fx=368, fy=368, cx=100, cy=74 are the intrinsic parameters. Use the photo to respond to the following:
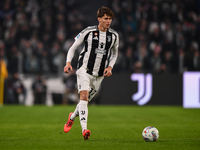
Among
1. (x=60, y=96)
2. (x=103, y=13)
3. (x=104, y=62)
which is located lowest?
(x=60, y=96)

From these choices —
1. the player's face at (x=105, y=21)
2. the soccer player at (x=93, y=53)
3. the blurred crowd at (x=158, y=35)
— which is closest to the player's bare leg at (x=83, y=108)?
the soccer player at (x=93, y=53)

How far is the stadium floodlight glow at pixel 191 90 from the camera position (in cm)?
1423

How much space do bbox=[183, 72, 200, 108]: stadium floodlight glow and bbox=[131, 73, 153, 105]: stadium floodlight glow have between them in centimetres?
139

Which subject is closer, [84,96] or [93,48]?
[84,96]

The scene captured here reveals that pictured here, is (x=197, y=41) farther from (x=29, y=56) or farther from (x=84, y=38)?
(x=84, y=38)

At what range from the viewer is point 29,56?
15758 millimetres

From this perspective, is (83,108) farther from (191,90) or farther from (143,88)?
(191,90)

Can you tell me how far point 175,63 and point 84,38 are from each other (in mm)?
9593

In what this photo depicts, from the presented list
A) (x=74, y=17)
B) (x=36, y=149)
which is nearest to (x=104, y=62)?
(x=36, y=149)

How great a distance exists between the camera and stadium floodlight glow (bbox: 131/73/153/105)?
49.1 feet

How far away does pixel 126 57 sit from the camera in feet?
51.4

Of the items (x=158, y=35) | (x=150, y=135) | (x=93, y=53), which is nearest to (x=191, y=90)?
(x=158, y=35)

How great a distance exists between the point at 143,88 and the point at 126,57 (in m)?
1.61

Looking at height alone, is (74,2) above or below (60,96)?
above
